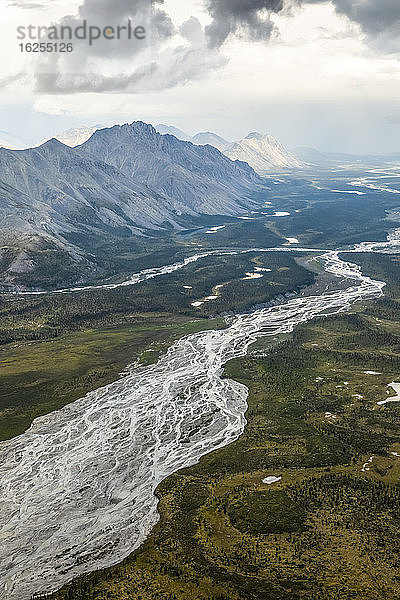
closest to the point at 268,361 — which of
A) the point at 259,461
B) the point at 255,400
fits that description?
the point at 255,400

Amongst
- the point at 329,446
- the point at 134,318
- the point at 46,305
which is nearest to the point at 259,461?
the point at 329,446

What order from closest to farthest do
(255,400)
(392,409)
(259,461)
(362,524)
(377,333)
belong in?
1. (362,524)
2. (259,461)
3. (392,409)
4. (255,400)
5. (377,333)

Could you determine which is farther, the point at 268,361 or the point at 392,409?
the point at 268,361

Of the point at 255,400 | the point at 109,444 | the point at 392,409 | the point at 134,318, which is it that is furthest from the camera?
the point at 134,318

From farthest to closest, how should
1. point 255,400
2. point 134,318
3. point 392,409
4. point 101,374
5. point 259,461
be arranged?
point 134,318
point 101,374
point 255,400
point 392,409
point 259,461

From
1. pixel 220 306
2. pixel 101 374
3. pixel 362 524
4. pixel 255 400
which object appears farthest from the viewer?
pixel 220 306

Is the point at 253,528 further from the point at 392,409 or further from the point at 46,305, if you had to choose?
the point at 46,305

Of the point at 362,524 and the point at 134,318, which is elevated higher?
Answer: the point at 362,524

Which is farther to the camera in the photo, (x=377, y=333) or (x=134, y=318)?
(x=134, y=318)

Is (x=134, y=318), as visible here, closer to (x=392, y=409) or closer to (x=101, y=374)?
(x=101, y=374)
